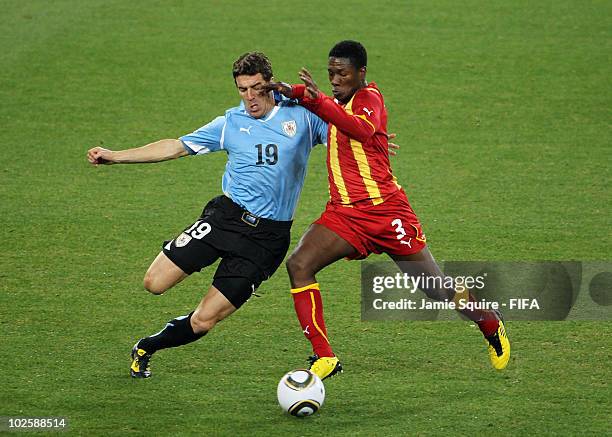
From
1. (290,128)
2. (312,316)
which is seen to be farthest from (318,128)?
(312,316)

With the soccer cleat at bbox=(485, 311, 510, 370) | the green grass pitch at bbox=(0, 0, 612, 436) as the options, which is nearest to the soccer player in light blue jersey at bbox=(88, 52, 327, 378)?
the green grass pitch at bbox=(0, 0, 612, 436)

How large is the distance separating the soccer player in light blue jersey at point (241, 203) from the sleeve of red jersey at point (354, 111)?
363 millimetres

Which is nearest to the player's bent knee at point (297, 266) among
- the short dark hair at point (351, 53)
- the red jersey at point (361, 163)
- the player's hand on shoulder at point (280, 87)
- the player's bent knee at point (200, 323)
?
the red jersey at point (361, 163)

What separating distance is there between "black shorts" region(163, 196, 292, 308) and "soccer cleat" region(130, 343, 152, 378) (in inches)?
24.4

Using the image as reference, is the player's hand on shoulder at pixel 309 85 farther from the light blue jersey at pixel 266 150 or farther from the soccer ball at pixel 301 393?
the soccer ball at pixel 301 393

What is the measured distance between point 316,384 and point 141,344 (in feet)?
4.12

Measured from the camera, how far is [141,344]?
6988 millimetres

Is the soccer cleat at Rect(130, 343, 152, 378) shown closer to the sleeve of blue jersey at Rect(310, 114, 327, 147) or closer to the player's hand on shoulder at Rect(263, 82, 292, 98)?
the sleeve of blue jersey at Rect(310, 114, 327, 147)

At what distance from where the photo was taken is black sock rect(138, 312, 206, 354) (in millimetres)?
6879

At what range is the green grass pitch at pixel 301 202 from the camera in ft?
22.0

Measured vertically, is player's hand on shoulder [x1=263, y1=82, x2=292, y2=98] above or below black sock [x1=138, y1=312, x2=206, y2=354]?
above

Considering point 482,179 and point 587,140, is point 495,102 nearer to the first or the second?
point 587,140

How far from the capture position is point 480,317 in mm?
7113

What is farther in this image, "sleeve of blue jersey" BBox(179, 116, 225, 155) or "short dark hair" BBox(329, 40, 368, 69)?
"sleeve of blue jersey" BBox(179, 116, 225, 155)
